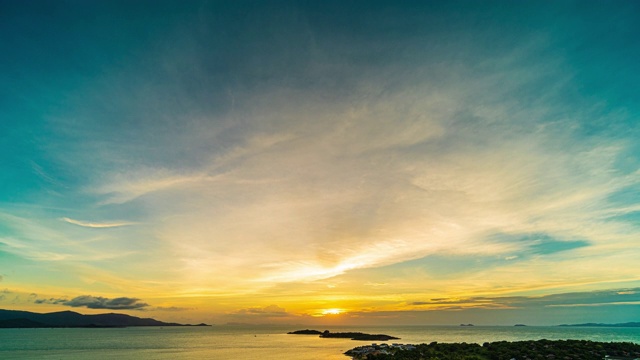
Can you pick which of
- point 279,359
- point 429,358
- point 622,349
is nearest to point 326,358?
point 279,359

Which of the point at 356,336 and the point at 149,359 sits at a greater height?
the point at 149,359

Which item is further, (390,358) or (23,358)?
(23,358)

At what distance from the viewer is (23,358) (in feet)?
280

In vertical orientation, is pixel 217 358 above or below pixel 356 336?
above

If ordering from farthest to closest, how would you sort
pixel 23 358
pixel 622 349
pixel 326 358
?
pixel 23 358 → pixel 326 358 → pixel 622 349

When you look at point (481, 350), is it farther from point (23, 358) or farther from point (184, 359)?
point (23, 358)

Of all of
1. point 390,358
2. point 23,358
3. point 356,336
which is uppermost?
point 390,358

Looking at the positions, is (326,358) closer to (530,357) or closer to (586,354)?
(530,357)

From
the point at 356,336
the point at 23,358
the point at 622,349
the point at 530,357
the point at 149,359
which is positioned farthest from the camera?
the point at 356,336

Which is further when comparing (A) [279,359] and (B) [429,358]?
(A) [279,359]

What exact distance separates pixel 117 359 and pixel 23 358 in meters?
26.6

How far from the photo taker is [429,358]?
5528cm

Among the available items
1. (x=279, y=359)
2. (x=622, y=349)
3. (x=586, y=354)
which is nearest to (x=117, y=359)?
(x=279, y=359)

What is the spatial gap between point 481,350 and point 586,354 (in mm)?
15166
